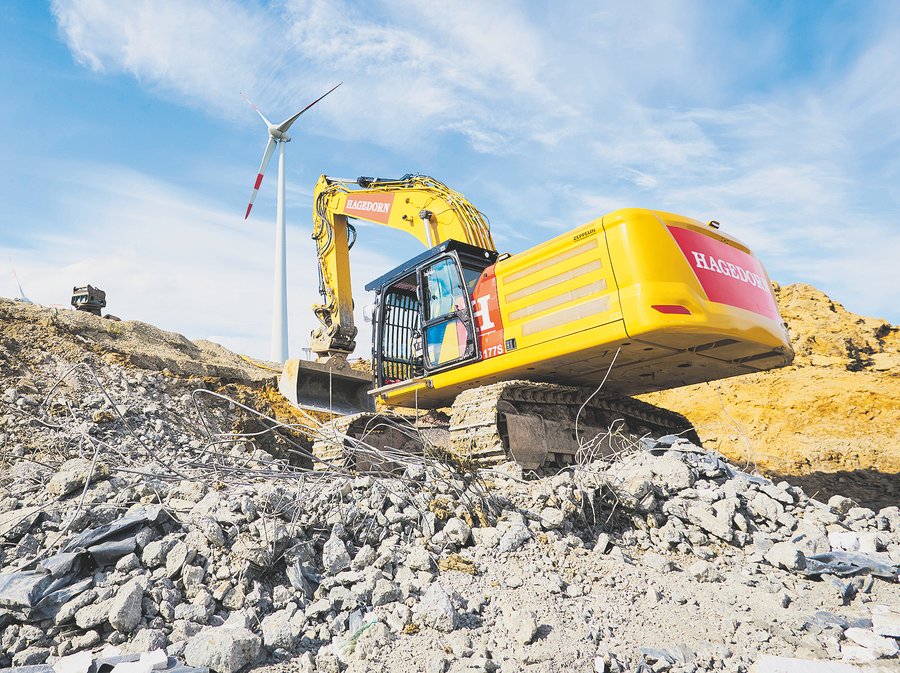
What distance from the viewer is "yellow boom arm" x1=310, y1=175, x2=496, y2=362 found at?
25.9 ft

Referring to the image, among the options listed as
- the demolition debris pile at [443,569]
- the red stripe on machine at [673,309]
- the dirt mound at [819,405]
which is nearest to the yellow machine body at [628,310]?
the red stripe on machine at [673,309]

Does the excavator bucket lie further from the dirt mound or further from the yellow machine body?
the dirt mound

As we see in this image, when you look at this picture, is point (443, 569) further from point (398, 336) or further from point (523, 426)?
point (398, 336)

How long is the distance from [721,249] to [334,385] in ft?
19.6

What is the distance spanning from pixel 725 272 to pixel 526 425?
7.77ft

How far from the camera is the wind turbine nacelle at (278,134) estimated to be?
62.8 ft

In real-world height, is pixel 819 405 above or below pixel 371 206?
below

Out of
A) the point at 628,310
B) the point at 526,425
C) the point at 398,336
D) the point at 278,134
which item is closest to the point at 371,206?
the point at 398,336

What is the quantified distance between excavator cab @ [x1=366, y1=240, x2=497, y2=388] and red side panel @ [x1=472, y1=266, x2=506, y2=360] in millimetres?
70

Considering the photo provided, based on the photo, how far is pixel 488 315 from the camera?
6535 mm

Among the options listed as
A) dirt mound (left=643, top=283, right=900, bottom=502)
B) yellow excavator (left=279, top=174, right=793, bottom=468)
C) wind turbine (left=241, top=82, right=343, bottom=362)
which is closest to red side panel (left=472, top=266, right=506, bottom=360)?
yellow excavator (left=279, top=174, right=793, bottom=468)

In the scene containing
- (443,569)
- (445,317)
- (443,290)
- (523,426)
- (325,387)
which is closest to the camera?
(443,569)

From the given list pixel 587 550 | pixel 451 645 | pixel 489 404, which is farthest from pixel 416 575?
pixel 489 404

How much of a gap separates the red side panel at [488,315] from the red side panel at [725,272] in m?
1.84
